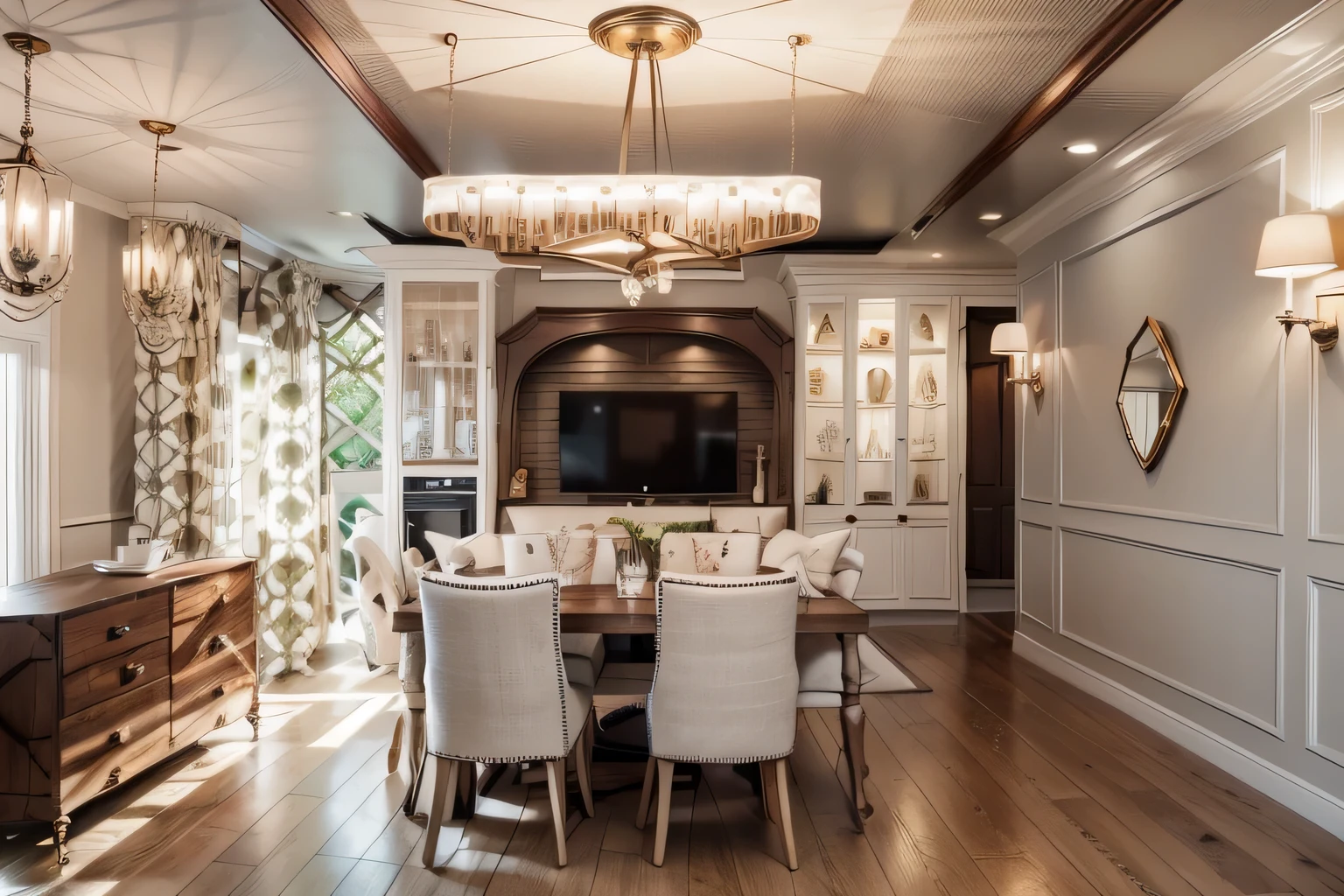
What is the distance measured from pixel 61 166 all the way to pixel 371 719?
2.98 m

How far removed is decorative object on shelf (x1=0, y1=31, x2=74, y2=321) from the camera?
7.95 ft

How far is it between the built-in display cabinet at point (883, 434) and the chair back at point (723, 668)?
3405mm

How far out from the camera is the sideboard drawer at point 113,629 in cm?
266

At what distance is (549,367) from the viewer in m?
6.00

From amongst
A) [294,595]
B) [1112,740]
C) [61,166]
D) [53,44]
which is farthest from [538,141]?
[1112,740]

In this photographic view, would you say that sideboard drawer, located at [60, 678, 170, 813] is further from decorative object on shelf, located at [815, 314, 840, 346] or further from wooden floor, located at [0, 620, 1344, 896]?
decorative object on shelf, located at [815, 314, 840, 346]

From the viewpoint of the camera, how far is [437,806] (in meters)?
2.48

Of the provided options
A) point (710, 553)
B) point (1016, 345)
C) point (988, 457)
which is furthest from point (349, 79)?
point (988, 457)

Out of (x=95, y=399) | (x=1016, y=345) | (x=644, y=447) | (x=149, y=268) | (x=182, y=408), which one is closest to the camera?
(x=149, y=268)

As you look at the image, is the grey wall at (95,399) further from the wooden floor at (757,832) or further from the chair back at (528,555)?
the chair back at (528,555)

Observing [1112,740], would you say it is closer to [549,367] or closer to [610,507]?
[610,507]

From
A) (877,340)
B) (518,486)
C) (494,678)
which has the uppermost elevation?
(877,340)

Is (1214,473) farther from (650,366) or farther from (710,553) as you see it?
(650,366)

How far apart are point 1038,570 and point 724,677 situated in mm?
3174
